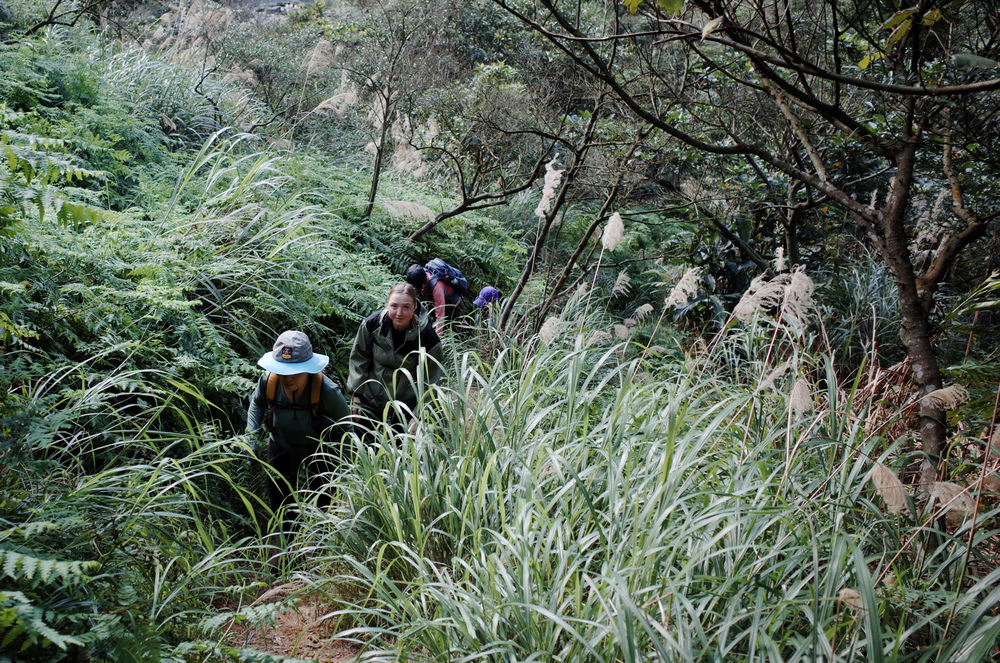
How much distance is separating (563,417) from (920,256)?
5.01 metres

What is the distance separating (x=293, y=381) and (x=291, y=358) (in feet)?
0.63

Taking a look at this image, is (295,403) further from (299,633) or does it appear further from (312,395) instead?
(299,633)

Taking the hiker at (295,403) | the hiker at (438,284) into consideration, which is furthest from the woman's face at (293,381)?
the hiker at (438,284)

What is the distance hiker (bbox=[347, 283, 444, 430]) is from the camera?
4.15 m

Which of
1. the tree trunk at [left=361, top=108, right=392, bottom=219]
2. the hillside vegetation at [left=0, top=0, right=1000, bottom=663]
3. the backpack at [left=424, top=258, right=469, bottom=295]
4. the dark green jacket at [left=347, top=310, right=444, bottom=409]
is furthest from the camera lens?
the tree trunk at [left=361, top=108, right=392, bottom=219]

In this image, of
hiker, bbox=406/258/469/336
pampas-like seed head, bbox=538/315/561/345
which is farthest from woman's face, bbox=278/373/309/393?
hiker, bbox=406/258/469/336

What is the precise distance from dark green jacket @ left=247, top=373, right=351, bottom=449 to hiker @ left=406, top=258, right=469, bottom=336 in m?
1.91

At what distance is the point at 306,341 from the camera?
3721 millimetres

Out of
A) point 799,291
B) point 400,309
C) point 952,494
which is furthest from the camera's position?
point 400,309

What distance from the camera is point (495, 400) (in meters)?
3.10

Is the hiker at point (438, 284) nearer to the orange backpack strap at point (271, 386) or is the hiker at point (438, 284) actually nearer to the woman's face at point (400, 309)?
the woman's face at point (400, 309)

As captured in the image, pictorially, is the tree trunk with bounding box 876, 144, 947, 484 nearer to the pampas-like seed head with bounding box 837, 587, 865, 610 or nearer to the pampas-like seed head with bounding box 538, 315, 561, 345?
the pampas-like seed head with bounding box 837, 587, 865, 610

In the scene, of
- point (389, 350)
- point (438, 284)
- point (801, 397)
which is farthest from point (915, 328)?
point (438, 284)

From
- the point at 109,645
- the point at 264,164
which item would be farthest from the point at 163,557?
the point at 264,164
